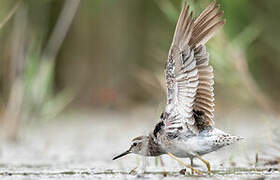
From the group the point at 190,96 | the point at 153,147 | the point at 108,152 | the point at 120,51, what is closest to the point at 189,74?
the point at 190,96

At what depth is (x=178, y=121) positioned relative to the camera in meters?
4.57

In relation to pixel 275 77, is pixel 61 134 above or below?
below

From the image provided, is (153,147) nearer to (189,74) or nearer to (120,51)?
(189,74)

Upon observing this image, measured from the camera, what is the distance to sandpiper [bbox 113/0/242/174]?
4.47m

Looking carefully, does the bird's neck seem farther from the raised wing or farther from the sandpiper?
the raised wing

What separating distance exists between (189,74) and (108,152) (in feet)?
8.34

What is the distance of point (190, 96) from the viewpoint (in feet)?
14.6

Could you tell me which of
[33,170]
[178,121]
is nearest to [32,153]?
[33,170]

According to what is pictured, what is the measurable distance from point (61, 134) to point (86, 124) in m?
1.16

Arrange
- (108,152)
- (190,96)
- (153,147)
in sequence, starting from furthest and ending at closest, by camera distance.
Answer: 1. (108,152)
2. (153,147)
3. (190,96)

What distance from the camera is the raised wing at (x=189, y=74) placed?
14.7ft

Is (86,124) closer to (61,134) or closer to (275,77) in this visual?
(61,134)

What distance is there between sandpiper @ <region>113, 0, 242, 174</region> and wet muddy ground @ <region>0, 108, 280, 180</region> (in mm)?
198

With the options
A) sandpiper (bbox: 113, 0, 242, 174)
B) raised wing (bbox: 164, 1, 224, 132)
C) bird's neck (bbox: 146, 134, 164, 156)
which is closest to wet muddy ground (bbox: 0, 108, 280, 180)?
bird's neck (bbox: 146, 134, 164, 156)
